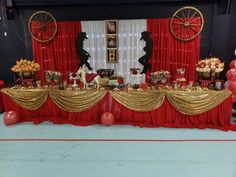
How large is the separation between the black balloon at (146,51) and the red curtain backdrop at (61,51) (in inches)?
66.4

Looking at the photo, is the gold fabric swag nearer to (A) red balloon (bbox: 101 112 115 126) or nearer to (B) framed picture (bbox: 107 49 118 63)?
(A) red balloon (bbox: 101 112 115 126)

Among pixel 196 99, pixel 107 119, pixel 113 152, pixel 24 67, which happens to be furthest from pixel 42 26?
pixel 196 99

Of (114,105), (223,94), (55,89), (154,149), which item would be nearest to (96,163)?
(154,149)

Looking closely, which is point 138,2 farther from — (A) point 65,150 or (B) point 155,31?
(A) point 65,150

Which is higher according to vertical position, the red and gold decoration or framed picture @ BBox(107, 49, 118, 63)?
framed picture @ BBox(107, 49, 118, 63)

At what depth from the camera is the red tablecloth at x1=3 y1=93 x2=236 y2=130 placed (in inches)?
180

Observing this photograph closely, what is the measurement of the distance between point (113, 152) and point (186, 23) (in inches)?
144

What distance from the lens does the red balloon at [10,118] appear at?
4773 millimetres

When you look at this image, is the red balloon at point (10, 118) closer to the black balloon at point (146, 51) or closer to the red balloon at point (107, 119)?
the red balloon at point (107, 119)

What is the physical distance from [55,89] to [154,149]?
7.69 feet

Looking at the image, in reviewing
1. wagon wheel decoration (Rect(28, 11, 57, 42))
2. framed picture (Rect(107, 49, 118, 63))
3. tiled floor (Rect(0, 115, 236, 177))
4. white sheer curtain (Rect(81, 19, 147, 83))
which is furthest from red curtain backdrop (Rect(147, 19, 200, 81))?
wagon wheel decoration (Rect(28, 11, 57, 42))

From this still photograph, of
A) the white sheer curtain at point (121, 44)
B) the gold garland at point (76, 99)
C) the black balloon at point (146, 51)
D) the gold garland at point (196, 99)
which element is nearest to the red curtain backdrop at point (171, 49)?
the black balloon at point (146, 51)

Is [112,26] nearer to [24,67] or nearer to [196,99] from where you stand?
[24,67]

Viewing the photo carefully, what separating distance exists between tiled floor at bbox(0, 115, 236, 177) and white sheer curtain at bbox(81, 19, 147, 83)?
2013 millimetres
